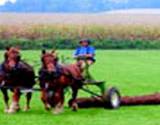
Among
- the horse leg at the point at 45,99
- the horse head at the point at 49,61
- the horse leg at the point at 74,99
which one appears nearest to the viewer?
the horse head at the point at 49,61

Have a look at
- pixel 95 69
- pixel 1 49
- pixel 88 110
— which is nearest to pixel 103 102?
pixel 88 110

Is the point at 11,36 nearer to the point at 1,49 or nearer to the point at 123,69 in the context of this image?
the point at 1,49

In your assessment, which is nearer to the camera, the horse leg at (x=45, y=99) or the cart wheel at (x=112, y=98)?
the horse leg at (x=45, y=99)

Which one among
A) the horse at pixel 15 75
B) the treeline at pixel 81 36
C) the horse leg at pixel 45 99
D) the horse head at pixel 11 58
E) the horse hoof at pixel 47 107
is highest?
the horse head at pixel 11 58

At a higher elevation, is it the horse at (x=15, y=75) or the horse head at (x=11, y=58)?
the horse head at (x=11, y=58)

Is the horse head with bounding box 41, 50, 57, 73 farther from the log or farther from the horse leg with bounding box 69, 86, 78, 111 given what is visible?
the log

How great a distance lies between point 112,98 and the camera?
55.4 feet

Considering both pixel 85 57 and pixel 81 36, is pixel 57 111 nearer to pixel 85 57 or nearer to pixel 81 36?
pixel 85 57

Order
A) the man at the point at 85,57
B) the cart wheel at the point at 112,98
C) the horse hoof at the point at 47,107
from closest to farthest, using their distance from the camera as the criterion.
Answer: the horse hoof at the point at 47,107
the man at the point at 85,57
the cart wheel at the point at 112,98

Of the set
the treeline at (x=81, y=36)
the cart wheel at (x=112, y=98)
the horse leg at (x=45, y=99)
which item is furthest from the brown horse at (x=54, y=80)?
the treeline at (x=81, y=36)

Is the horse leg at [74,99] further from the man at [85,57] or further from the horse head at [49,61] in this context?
the horse head at [49,61]

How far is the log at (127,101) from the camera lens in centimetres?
1705

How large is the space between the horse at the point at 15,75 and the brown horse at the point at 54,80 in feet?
1.84

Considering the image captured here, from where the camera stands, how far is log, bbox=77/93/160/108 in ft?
55.9
